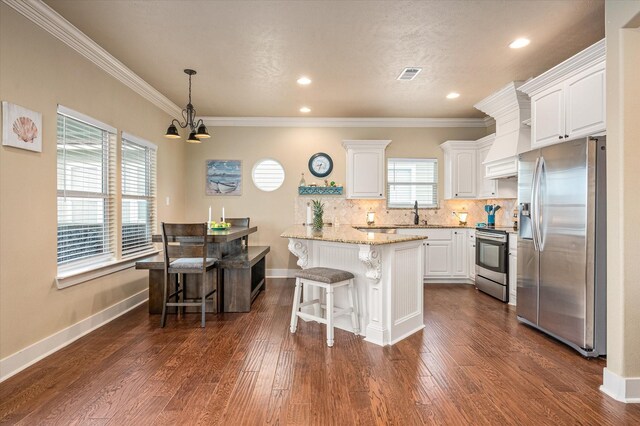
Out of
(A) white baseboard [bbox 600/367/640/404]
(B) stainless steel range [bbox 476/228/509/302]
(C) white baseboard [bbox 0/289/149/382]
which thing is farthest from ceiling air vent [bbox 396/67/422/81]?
(C) white baseboard [bbox 0/289/149/382]

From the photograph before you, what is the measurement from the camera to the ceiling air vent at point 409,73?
12.3ft

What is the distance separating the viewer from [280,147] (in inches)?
230

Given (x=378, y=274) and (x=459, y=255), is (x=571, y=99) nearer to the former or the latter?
(x=378, y=274)

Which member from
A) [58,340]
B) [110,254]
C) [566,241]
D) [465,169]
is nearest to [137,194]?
[110,254]

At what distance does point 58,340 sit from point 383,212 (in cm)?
463

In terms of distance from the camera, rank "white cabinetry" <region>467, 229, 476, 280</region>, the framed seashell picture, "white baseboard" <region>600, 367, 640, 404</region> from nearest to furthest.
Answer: "white baseboard" <region>600, 367, 640, 404</region>, the framed seashell picture, "white cabinetry" <region>467, 229, 476, 280</region>

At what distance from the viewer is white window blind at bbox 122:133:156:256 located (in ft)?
13.0

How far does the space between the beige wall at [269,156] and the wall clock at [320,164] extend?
0.24 feet

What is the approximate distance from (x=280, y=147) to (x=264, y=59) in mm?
2395

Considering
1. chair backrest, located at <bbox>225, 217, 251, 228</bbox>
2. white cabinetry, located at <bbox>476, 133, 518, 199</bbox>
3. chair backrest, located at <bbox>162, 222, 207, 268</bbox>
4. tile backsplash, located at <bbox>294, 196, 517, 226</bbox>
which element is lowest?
chair backrest, located at <bbox>162, 222, 207, 268</bbox>

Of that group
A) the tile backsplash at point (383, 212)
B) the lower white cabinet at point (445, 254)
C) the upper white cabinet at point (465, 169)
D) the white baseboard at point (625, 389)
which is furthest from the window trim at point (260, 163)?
the white baseboard at point (625, 389)

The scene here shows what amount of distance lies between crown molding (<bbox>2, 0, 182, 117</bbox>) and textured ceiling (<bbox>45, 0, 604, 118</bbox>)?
7cm

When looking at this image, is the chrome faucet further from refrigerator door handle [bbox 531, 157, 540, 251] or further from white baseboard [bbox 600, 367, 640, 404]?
white baseboard [bbox 600, 367, 640, 404]

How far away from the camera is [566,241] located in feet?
9.12
